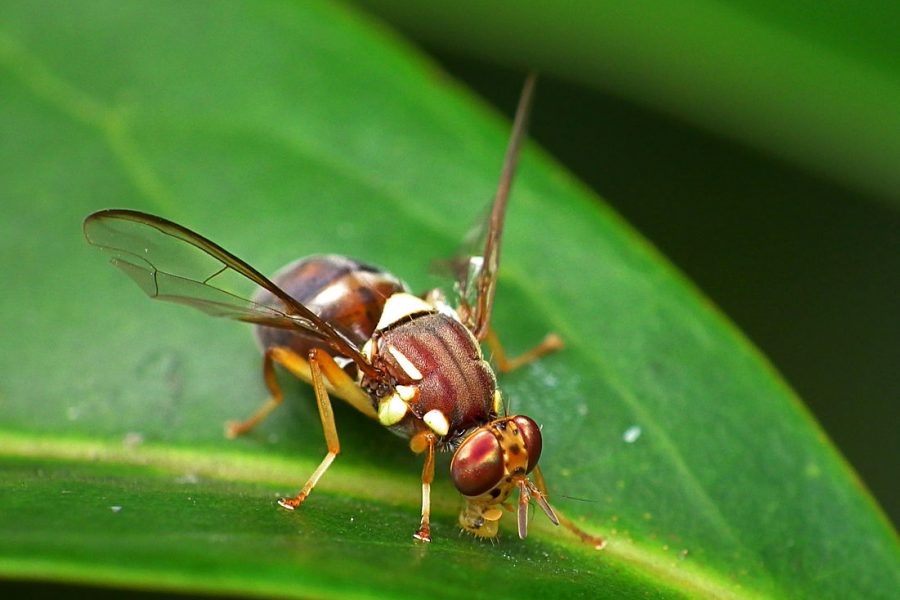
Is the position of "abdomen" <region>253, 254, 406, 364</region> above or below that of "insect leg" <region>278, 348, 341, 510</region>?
above

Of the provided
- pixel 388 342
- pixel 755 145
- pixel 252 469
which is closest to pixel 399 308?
pixel 388 342

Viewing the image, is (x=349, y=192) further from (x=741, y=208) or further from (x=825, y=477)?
(x=741, y=208)

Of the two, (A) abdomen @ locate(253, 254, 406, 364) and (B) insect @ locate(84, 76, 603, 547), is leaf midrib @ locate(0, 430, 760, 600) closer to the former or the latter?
(B) insect @ locate(84, 76, 603, 547)

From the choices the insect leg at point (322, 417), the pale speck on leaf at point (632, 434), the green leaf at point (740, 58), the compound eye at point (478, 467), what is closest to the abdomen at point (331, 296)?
the insect leg at point (322, 417)

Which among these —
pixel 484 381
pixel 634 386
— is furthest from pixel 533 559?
pixel 634 386

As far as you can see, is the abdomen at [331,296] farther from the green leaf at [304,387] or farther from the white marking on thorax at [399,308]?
the green leaf at [304,387]

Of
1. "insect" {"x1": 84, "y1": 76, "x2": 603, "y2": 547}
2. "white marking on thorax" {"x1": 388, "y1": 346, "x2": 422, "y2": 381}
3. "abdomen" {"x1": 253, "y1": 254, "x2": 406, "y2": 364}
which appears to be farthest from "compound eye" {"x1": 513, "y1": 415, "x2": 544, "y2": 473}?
"abdomen" {"x1": 253, "y1": 254, "x2": 406, "y2": 364}

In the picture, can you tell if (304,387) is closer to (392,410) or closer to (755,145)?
(392,410)
